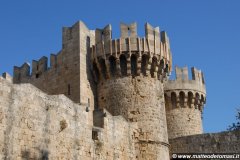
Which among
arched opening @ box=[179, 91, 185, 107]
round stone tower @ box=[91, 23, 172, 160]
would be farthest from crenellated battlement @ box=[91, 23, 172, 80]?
arched opening @ box=[179, 91, 185, 107]

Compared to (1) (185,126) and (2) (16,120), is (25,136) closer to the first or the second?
(2) (16,120)

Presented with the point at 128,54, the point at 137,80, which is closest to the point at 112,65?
the point at 128,54

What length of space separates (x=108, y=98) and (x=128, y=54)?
7.10ft

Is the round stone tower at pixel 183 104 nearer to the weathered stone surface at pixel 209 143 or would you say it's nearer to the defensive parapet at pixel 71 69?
the weathered stone surface at pixel 209 143

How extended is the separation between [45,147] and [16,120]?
142 cm

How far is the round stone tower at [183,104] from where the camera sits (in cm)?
2341

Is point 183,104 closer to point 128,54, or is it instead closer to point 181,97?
point 181,97

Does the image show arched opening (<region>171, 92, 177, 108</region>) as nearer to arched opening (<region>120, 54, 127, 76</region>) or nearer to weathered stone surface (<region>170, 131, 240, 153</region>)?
weathered stone surface (<region>170, 131, 240, 153</region>)

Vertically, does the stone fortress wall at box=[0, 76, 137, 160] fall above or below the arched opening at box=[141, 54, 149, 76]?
below

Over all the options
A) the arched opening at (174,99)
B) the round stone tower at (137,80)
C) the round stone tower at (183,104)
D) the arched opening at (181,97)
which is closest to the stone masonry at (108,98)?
the round stone tower at (137,80)

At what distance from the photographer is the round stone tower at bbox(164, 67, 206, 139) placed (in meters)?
23.4

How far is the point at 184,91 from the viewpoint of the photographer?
78.4 feet

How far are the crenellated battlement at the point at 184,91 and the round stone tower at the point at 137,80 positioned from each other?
4.24m

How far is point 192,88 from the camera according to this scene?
79.4ft
